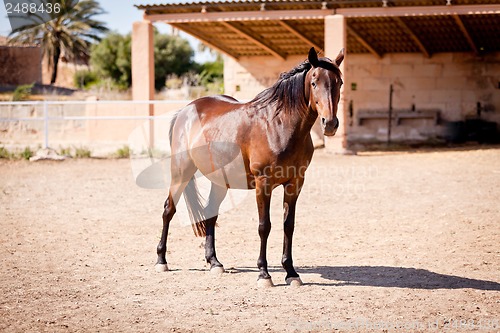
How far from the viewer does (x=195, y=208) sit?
6500 mm

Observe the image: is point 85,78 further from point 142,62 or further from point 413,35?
point 413,35

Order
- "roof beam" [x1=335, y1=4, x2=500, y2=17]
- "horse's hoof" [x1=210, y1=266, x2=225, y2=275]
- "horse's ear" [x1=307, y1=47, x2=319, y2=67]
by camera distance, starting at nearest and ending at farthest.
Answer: "horse's ear" [x1=307, y1=47, x2=319, y2=67], "horse's hoof" [x1=210, y1=266, x2=225, y2=275], "roof beam" [x1=335, y1=4, x2=500, y2=17]

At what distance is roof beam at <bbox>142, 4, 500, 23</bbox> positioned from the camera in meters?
14.9

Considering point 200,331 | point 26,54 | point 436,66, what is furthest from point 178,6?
point 26,54

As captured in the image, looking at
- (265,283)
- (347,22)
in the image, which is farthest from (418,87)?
(265,283)

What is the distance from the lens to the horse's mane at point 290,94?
543 centimetres

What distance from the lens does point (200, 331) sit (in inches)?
170

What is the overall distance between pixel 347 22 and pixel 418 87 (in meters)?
3.47

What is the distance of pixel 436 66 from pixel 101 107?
A: 1020 cm

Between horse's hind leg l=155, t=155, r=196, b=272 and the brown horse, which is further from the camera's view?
horse's hind leg l=155, t=155, r=196, b=272

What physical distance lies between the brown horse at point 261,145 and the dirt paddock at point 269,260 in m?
0.48

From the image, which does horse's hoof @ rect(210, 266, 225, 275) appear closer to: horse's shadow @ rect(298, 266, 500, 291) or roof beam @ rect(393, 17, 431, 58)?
horse's shadow @ rect(298, 266, 500, 291)

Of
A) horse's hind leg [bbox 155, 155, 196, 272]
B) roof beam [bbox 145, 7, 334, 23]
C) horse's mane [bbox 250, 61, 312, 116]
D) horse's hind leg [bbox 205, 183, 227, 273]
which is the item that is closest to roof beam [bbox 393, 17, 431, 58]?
roof beam [bbox 145, 7, 334, 23]

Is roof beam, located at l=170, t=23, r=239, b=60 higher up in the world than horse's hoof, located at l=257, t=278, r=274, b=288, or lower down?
higher up
